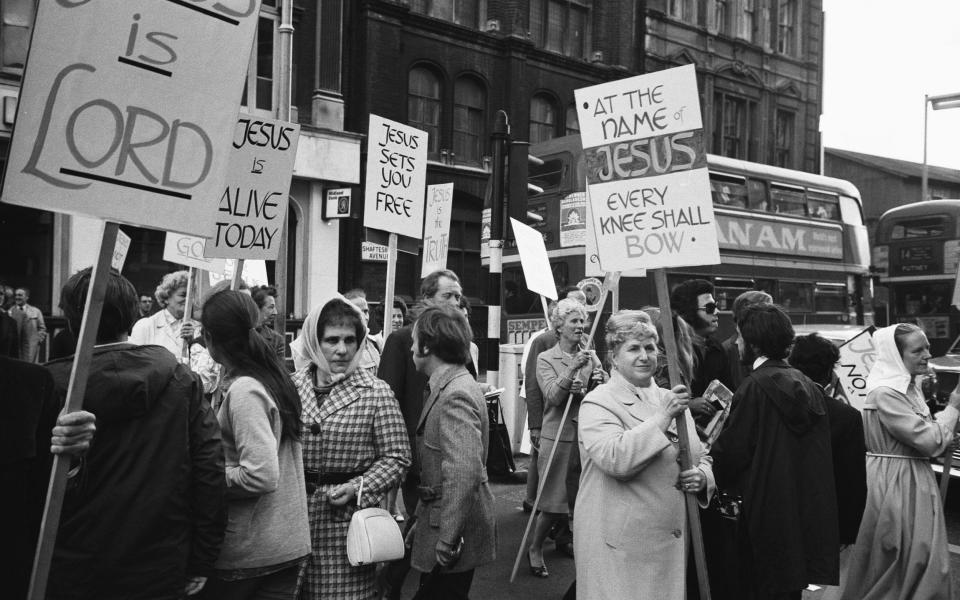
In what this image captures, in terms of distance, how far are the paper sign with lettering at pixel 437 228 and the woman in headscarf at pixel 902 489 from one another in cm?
498

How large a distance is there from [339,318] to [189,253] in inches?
118

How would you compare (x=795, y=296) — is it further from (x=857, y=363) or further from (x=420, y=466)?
(x=420, y=466)

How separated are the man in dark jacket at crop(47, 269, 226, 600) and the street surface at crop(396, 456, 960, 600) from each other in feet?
9.30

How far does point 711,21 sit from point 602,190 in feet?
87.3

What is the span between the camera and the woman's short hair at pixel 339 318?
3.61 metres

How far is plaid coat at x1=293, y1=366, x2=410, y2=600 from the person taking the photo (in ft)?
11.1

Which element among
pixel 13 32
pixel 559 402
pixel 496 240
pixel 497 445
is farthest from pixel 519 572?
pixel 13 32

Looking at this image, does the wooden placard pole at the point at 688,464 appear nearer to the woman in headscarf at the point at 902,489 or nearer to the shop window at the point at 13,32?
the woman in headscarf at the point at 902,489

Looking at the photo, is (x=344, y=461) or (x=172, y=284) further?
(x=172, y=284)

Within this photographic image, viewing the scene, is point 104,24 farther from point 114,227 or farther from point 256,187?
point 256,187

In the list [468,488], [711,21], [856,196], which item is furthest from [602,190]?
[711,21]

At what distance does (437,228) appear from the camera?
30.5ft

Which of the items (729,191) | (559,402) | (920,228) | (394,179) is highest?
(729,191)

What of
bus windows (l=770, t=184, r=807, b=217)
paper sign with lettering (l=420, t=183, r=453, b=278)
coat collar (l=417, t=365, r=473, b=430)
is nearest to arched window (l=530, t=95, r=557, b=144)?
bus windows (l=770, t=184, r=807, b=217)
